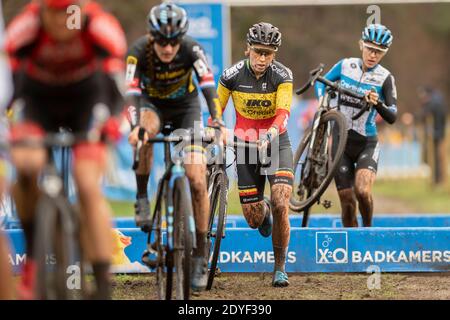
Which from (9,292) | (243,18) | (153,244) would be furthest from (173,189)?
(243,18)

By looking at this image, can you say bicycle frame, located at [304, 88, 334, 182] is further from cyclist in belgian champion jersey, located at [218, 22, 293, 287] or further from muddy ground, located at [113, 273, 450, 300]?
muddy ground, located at [113, 273, 450, 300]

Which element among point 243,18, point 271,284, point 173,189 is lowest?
point 271,284

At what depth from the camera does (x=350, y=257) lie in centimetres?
1084

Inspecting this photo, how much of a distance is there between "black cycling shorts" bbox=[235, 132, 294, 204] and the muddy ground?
3.01 feet

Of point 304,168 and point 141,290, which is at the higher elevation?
point 304,168

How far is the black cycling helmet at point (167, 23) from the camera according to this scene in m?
8.41

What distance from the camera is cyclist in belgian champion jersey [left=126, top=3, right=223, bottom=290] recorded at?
28.0 ft

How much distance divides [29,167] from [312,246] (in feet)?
15.3

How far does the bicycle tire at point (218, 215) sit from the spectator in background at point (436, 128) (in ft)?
53.5

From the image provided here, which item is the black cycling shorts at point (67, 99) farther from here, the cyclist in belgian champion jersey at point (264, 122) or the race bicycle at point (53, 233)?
the cyclist in belgian champion jersey at point (264, 122)

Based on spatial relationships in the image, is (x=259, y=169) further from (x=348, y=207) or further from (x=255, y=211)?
(x=348, y=207)

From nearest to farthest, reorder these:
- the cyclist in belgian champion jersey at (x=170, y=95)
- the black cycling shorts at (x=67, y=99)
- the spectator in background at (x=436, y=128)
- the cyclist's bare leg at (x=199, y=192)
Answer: the black cycling shorts at (x=67, y=99)
the cyclist in belgian champion jersey at (x=170, y=95)
the cyclist's bare leg at (x=199, y=192)
the spectator in background at (x=436, y=128)

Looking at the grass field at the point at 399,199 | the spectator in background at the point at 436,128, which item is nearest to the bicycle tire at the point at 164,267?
the grass field at the point at 399,199

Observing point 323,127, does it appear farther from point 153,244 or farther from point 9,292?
point 9,292
